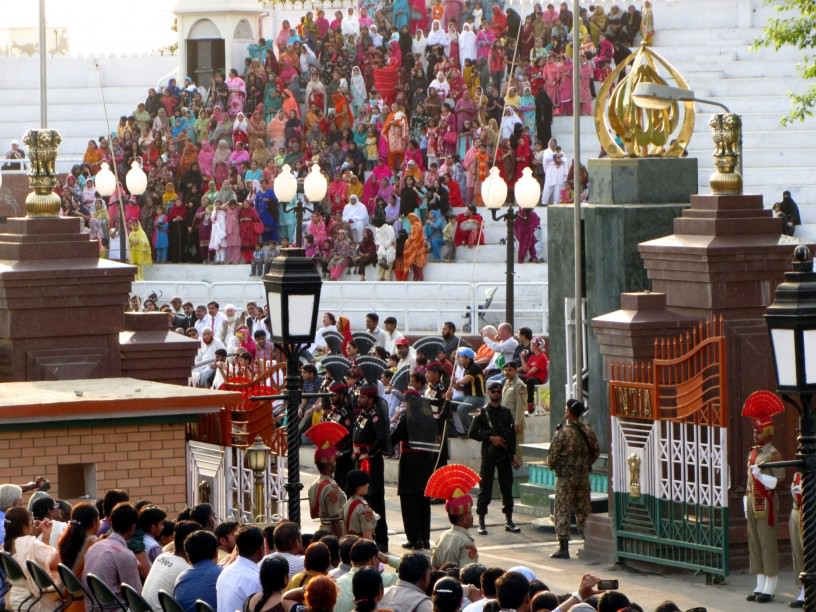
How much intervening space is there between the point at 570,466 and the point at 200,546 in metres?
7.37

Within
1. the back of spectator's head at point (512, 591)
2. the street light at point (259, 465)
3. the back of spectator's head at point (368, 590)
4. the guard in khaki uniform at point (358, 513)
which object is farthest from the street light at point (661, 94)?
the back of spectator's head at point (368, 590)

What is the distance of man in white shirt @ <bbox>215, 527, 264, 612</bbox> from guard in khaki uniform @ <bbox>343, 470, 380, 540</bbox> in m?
3.62

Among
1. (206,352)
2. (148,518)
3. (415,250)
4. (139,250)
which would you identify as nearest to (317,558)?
(148,518)

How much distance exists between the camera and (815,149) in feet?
132

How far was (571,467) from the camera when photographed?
1862 cm

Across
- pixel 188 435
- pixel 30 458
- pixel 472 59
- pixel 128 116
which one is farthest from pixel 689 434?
pixel 128 116

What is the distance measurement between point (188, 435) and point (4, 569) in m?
3.75

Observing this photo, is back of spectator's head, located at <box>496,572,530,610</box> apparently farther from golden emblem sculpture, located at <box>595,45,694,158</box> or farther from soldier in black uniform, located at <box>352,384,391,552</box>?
golden emblem sculpture, located at <box>595,45,694,158</box>

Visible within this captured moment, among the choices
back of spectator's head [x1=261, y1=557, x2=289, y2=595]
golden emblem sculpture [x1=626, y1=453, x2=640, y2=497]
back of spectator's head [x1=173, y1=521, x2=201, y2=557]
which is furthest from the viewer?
golden emblem sculpture [x1=626, y1=453, x2=640, y2=497]

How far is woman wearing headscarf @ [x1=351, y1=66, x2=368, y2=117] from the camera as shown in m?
42.8

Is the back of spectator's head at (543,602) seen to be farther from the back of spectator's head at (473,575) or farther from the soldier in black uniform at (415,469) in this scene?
the soldier in black uniform at (415,469)

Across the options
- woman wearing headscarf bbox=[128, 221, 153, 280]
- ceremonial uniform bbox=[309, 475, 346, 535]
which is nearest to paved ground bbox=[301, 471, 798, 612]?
ceremonial uniform bbox=[309, 475, 346, 535]

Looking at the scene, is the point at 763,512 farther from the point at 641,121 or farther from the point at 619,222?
the point at 641,121

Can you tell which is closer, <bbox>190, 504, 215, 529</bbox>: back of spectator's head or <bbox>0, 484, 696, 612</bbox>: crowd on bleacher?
<bbox>0, 484, 696, 612</bbox>: crowd on bleacher
